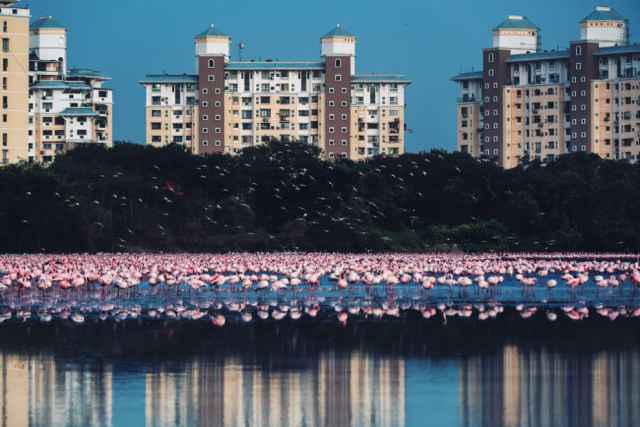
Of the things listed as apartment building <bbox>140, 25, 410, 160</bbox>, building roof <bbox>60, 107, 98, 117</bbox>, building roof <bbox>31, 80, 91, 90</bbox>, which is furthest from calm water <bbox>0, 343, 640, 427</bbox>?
apartment building <bbox>140, 25, 410, 160</bbox>

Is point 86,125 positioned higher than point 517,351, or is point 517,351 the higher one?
point 86,125

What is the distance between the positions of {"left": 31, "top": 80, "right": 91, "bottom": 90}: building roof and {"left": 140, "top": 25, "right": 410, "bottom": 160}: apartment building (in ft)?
41.8

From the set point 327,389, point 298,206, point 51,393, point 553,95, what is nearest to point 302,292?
point 327,389

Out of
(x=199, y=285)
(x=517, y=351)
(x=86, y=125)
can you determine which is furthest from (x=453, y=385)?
(x=86, y=125)

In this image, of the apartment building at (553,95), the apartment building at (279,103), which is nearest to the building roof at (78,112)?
the apartment building at (279,103)

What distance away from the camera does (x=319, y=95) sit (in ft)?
546

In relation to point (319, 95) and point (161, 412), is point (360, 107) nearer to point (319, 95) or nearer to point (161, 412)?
point (319, 95)

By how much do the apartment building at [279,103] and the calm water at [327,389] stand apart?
434 feet

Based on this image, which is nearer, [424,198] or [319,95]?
[424,198]

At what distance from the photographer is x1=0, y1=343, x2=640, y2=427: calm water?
2430 centimetres

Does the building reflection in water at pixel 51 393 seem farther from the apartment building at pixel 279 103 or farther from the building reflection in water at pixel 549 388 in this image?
the apartment building at pixel 279 103

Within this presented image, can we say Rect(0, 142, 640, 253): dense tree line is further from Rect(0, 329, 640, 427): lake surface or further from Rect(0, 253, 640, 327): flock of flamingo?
Rect(0, 329, 640, 427): lake surface

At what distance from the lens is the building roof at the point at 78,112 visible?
152m

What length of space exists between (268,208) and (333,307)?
45.8 metres
